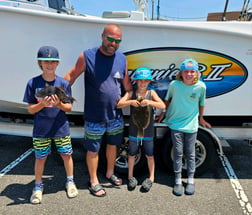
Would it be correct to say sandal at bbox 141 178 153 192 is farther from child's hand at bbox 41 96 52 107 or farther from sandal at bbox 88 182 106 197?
child's hand at bbox 41 96 52 107

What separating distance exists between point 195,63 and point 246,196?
5.15 ft

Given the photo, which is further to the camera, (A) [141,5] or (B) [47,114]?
(A) [141,5]

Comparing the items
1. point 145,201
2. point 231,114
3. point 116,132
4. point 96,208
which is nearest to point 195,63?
point 231,114

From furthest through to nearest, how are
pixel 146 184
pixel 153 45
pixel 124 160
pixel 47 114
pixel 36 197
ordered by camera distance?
pixel 124 160 < pixel 146 184 < pixel 153 45 < pixel 36 197 < pixel 47 114

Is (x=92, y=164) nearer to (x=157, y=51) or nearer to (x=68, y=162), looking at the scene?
(x=68, y=162)

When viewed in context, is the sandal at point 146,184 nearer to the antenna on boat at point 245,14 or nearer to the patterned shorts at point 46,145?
the patterned shorts at point 46,145

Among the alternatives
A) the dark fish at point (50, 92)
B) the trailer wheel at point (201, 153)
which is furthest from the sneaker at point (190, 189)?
the dark fish at point (50, 92)

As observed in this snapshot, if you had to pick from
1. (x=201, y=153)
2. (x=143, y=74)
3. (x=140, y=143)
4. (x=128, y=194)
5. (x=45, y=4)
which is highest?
(x=45, y=4)

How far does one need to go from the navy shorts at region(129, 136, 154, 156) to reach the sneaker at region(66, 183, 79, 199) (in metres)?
0.73

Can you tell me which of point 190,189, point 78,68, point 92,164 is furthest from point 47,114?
point 190,189

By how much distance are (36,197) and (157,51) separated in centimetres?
203

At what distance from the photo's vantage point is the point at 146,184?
9.20ft

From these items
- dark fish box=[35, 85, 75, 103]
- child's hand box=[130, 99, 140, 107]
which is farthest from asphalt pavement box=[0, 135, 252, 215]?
dark fish box=[35, 85, 75, 103]

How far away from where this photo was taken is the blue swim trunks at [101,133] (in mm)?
2645
